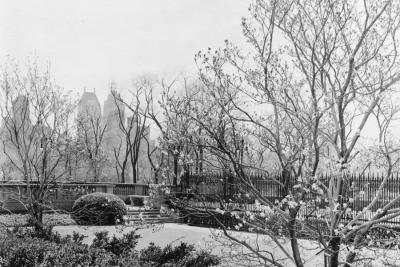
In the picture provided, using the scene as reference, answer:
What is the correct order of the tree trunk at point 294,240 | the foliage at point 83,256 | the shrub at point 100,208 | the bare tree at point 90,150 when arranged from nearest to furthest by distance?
the tree trunk at point 294,240
the foliage at point 83,256
the shrub at point 100,208
the bare tree at point 90,150

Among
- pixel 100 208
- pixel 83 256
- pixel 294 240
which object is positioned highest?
pixel 294 240

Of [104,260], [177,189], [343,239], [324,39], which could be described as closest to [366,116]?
[324,39]

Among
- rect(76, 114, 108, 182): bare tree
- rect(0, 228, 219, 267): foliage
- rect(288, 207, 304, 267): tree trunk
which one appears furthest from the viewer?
rect(76, 114, 108, 182): bare tree

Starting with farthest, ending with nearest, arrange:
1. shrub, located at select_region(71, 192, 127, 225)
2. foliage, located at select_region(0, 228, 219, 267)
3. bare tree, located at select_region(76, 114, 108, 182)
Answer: bare tree, located at select_region(76, 114, 108, 182) → shrub, located at select_region(71, 192, 127, 225) → foliage, located at select_region(0, 228, 219, 267)

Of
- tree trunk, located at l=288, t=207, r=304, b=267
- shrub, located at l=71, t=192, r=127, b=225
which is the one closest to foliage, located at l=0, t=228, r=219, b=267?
tree trunk, located at l=288, t=207, r=304, b=267

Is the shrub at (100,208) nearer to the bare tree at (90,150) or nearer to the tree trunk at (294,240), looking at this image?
the tree trunk at (294,240)

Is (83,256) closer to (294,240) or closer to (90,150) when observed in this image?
(294,240)

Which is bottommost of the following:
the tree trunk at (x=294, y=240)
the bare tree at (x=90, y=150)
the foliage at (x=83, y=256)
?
the foliage at (x=83, y=256)

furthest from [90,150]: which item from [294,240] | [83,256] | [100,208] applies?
[294,240]

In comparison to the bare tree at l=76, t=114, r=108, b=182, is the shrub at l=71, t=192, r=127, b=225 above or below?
below

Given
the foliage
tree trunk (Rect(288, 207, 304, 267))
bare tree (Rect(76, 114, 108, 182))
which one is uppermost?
bare tree (Rect(76, 114, 108, 182))

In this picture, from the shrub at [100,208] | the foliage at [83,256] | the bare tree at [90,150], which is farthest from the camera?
the bare tree at [90,150]

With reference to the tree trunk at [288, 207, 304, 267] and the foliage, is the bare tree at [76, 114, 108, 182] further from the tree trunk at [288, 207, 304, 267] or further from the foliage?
the tree trunk at [288, 207, 304, 267]

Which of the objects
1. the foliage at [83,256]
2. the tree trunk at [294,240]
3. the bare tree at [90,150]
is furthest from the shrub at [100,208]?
the bare tree at [90,150]
